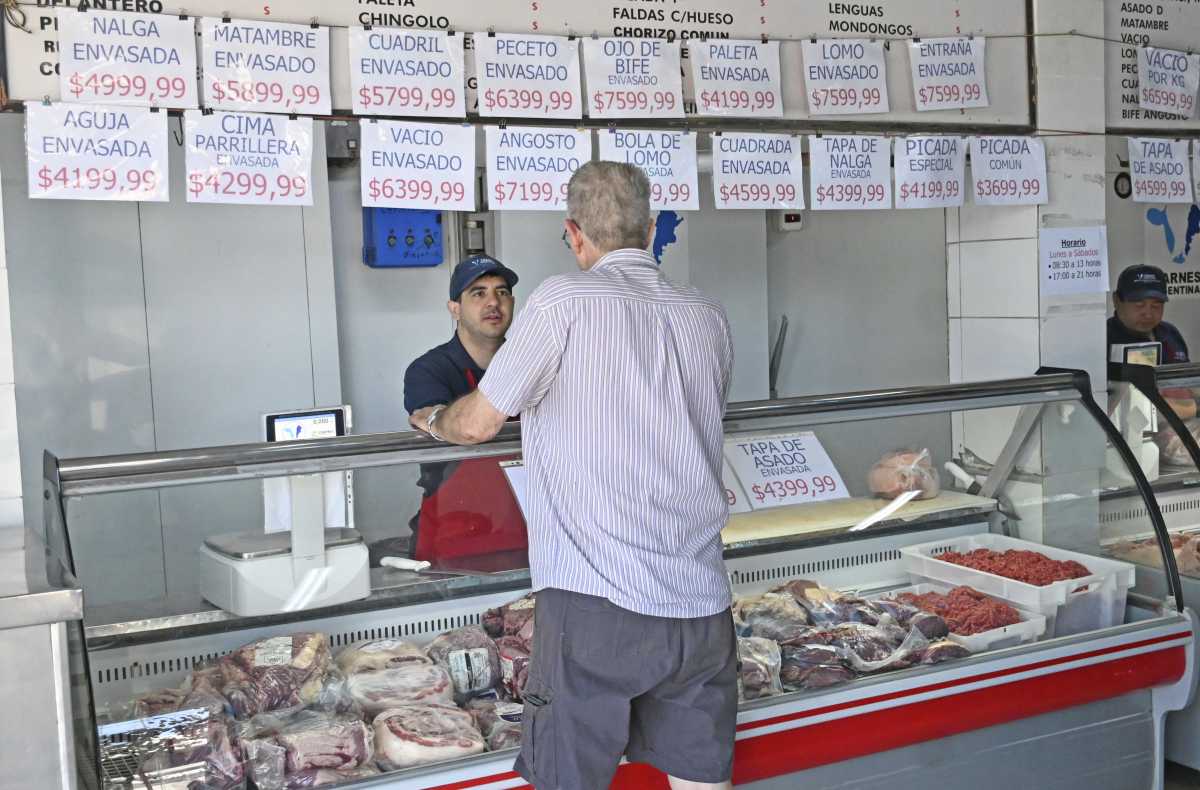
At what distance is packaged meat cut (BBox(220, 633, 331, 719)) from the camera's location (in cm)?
262

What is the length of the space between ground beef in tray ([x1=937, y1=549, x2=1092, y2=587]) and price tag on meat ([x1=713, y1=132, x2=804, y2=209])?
1.33m

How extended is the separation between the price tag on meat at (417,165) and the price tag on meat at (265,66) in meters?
0.20

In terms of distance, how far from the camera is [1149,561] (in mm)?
3574

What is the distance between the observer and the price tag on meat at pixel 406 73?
136 inches

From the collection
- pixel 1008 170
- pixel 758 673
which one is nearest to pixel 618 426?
pixel 758 673

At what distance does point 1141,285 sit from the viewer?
545cm

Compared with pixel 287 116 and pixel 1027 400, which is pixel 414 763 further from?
pixel 1027 400

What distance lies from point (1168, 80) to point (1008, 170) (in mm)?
962

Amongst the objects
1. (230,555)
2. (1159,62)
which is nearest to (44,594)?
(230,555)

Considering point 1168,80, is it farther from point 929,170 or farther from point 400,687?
point 400,687

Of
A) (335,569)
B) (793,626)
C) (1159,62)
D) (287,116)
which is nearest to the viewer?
(335,569)

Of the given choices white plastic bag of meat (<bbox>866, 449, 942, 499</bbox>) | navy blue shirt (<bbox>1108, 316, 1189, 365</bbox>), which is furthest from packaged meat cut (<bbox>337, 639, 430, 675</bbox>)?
navy blue shirt (<bbox>1108, 316, 1189, 365</bbox>)

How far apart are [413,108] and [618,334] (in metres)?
1.57

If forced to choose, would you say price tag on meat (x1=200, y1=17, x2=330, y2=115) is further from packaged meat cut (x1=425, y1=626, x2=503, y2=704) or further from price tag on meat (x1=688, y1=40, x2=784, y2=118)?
packaged meat cut (x1=425, y1=626, x2=503, y2=704)
